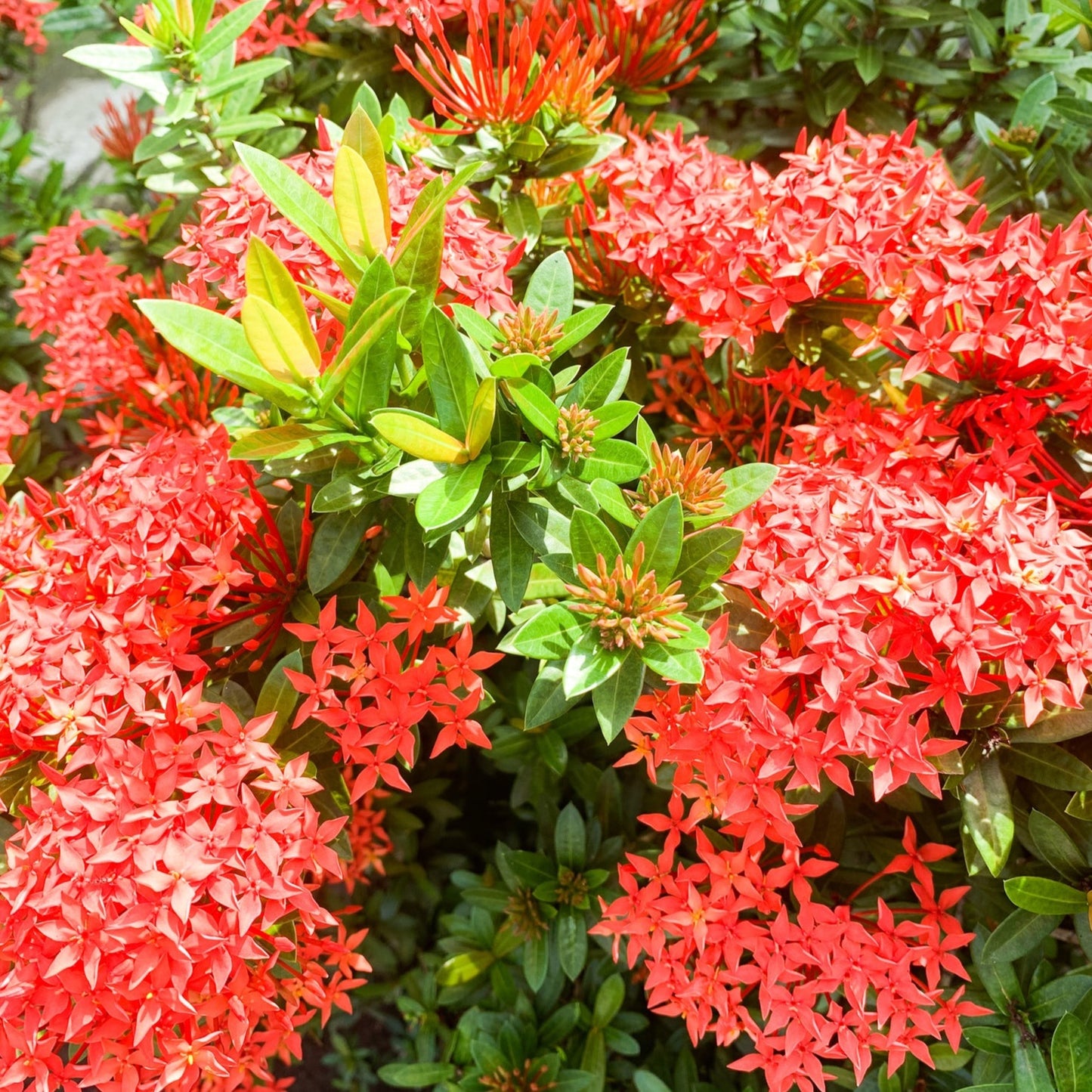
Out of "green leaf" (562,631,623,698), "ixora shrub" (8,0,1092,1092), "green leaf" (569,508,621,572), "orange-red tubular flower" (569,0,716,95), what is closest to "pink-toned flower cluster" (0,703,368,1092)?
"ixora shrub" (8,0,1092,1092)

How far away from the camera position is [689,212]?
1.89m

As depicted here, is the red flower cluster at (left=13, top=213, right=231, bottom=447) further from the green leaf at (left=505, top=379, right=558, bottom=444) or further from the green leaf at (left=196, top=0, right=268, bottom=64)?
the green leaf at (left=505, top=379, right=558, bottom=444)

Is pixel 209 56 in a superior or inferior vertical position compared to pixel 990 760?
superior


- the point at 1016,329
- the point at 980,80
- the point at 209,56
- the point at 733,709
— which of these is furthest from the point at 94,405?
the point at 980,80

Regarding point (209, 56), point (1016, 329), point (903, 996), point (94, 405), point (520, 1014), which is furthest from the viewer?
point (94, 405)

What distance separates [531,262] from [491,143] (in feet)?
1.07

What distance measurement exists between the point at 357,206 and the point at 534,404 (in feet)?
1.51

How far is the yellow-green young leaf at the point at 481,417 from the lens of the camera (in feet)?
4.37

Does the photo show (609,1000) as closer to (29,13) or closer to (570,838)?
(570,838)

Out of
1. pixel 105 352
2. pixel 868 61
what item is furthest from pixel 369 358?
pixel 868 61

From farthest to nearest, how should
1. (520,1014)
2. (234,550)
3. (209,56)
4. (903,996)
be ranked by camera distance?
1. (520,1014)
2. (209,56)
3. (234,550)
4. (903,996)

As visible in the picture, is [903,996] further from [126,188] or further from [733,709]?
[126,188]

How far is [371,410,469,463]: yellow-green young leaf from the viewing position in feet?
4.36

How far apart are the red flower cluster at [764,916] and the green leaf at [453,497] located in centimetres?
50
